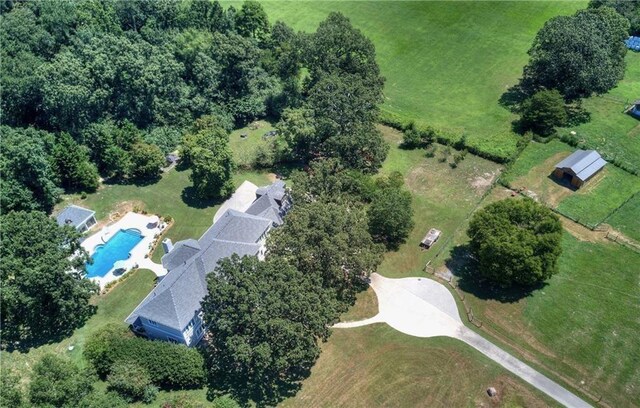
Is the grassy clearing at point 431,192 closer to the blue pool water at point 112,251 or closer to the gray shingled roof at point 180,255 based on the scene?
the gray shingled roof at point 180,255

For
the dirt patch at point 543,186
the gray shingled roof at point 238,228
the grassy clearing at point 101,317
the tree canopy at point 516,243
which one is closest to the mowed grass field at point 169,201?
the grassy clearing at point 101,317

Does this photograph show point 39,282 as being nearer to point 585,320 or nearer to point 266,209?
point 266,209

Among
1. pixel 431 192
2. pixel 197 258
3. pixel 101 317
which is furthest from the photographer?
pixel 431 192

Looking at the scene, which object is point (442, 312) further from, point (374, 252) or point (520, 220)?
point (520, 220)

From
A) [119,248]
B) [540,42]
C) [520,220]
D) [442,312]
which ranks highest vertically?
[540,42]

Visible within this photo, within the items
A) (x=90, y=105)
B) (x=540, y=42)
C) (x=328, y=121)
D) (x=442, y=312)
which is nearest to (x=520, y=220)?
(x=442, y=312)

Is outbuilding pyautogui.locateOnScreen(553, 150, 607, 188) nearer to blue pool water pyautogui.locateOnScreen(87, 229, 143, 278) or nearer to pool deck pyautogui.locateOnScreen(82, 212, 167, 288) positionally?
pool deck pyautogui.locateOnScreen(82, 212, 167, 288)

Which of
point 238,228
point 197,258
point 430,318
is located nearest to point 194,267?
point 197,258
